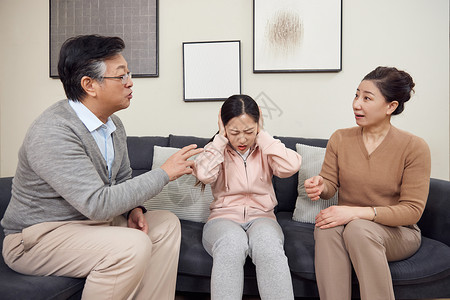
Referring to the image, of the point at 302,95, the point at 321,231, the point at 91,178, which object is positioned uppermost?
the point at 302,95

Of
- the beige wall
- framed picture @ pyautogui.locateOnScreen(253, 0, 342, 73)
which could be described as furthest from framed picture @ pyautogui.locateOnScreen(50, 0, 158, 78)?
framed picture @ pyautogui.locateOnScreen(253, 0, 342, 73)

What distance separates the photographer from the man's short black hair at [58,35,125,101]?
1.31 metres

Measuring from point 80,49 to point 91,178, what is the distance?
495mm

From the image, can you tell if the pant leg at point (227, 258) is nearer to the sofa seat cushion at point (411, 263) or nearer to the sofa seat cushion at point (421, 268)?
the sofa seat cushion at point (411, 263)

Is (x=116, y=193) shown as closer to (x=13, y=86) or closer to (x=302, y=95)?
(x=302, y=95)

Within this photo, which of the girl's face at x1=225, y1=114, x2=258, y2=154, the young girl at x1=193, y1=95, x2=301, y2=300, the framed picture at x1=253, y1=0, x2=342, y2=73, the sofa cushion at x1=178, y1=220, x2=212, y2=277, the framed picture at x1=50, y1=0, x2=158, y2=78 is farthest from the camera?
the framed picture at x1=50, y1=0, x2=158, y2=78

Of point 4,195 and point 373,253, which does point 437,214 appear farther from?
point 4,195

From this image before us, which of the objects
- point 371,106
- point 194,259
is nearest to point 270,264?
point 194,259

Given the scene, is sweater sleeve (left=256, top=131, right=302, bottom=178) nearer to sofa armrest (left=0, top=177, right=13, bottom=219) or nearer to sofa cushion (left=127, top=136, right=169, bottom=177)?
sofa cushion (left=127, top=136, right=169, bottom=177)

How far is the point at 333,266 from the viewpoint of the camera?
4.51ft

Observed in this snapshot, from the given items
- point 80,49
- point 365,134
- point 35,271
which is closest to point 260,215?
point 365,134

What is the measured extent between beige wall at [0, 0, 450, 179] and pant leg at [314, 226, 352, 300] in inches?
45.6

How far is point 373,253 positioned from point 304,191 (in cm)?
71

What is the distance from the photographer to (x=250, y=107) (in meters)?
1.66
